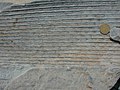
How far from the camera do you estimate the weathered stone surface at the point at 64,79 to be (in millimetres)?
2396

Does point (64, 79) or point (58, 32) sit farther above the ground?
point (58, 32)

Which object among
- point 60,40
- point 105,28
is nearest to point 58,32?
point 60,40

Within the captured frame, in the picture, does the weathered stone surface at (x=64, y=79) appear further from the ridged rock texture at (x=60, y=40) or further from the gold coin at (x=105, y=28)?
the gold coin at (x=105, y=28)

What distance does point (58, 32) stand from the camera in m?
2.47

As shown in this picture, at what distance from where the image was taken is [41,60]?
250 cm

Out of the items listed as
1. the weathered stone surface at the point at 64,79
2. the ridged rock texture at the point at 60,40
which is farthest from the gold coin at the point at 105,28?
the weathered stone surface at the point at 64,79

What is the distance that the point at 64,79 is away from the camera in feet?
8.00

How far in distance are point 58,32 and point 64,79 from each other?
385 mm

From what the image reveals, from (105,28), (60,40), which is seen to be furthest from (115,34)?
(60,40)

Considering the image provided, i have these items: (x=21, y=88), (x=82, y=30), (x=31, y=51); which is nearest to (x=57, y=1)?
(x=82, y=30)

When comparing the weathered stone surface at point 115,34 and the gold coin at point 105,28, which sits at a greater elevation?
Answer: the gold coin at point 105,28

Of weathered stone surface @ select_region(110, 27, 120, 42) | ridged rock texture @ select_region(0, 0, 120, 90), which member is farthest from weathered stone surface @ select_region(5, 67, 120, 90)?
weathered stone surface @ select_region(110, 27, 120, 42)

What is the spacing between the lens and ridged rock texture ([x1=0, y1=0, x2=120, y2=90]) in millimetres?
2412

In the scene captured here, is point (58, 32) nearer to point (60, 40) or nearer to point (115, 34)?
point (60, 40)
